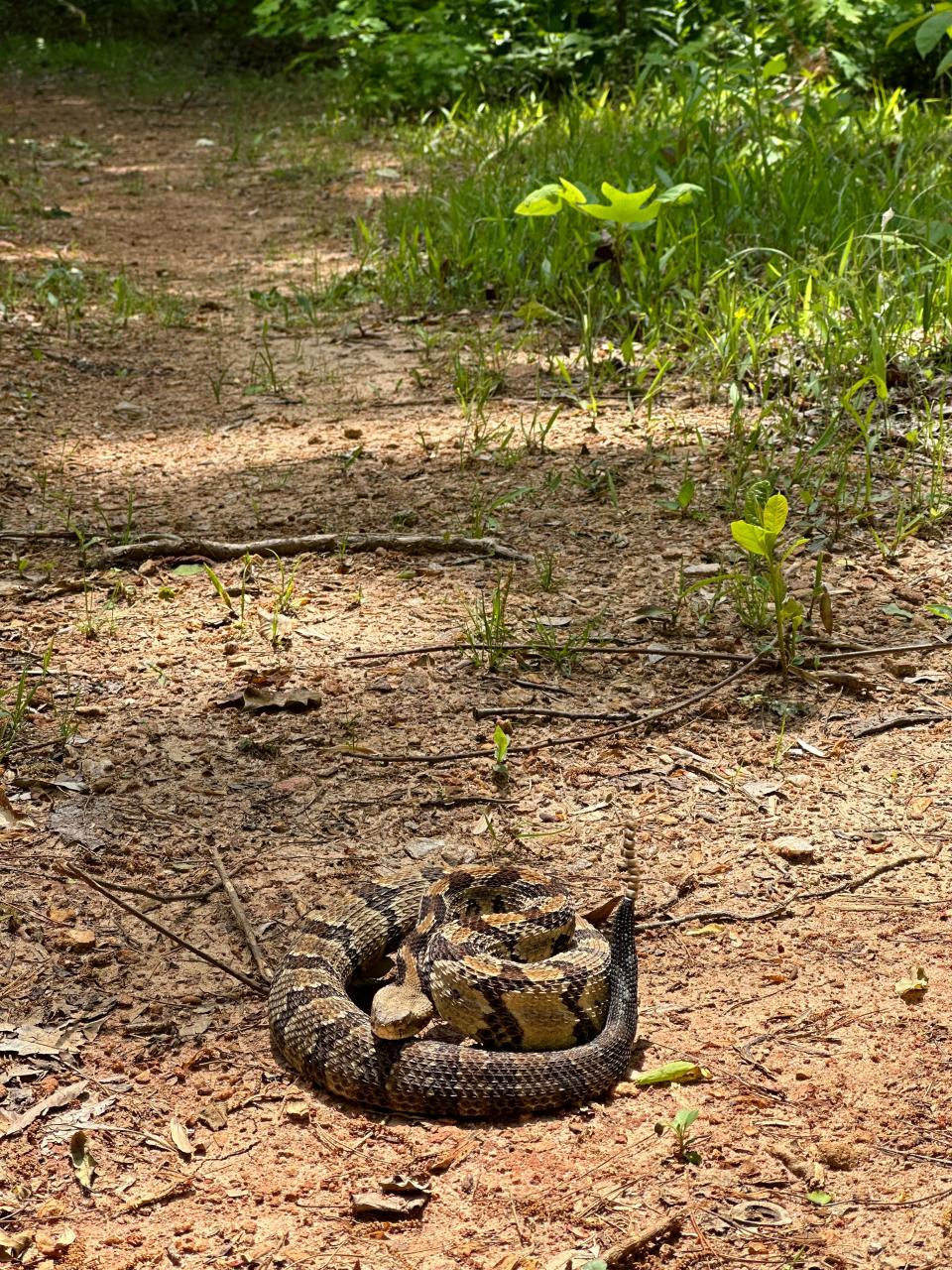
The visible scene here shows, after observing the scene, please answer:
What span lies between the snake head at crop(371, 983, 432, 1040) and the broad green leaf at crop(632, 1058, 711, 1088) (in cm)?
49

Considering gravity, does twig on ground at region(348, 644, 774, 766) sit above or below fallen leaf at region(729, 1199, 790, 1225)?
below

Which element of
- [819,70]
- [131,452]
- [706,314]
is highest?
[819,70]

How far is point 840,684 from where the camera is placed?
13.0 ft

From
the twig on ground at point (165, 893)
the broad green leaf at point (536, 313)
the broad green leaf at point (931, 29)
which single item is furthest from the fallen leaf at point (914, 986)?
the broad green leaf at point (536, 313)

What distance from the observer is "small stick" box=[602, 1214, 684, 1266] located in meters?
2.15

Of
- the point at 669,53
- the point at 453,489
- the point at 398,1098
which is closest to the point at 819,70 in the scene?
the point at 669,53

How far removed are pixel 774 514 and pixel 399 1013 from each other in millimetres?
1971

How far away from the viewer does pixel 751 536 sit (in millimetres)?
3875

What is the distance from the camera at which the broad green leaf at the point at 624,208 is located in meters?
5.93

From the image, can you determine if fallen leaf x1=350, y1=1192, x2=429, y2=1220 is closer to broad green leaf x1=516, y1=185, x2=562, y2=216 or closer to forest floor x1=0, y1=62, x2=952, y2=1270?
forest floor x1=0, y1=62, x2=952, y2=1270

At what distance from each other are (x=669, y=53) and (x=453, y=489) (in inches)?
238

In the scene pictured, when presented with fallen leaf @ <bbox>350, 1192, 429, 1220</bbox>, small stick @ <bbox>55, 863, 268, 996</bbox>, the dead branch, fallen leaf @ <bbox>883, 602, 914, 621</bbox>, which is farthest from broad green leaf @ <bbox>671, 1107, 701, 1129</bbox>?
the dead branch

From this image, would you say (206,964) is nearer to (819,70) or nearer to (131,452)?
(131,452)

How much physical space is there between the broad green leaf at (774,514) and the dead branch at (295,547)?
3.81 ft
